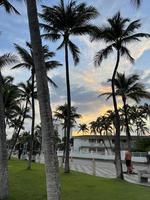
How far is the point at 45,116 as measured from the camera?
9766 millimetres

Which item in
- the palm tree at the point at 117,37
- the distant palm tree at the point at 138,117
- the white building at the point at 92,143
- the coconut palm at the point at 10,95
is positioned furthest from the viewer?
the white building at the point at 92,143

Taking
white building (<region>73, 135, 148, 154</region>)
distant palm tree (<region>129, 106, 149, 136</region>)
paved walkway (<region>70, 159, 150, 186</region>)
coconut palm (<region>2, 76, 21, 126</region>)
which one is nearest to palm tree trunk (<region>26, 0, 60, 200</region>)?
paved walkway (<region>70, 159, 150, 186</region>)

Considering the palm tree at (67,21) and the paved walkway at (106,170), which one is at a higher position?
the palm tree at (67,21)

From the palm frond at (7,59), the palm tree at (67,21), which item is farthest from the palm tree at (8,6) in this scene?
the palm tree at (67,21)

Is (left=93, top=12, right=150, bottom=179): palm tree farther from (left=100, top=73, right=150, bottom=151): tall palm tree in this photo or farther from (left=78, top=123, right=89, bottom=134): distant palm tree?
(left=78, top=123, right=89, bottom=134): distant palm tree

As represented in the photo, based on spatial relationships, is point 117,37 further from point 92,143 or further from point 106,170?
point 92,143

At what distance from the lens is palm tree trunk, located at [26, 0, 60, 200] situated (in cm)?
946

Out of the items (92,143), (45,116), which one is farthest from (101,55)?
(92,143)

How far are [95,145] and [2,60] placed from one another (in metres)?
102

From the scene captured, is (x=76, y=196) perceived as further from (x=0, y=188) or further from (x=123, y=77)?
(x=123, y=77)

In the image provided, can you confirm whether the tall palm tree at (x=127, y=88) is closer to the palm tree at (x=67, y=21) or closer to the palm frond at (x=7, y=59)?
the palm tree at (x=67, y=21)

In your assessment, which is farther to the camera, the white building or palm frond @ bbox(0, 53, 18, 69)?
the white building

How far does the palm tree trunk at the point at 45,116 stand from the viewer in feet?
31.0

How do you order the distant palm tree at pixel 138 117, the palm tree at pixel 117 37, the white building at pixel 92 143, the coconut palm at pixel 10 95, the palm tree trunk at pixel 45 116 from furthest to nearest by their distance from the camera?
1. the white building at pixel 92 143
2. the distant palm tree at pixel 138 117
3. the coconut palm at pixel 10 95
4. the palm tree at pixel 117 37
5. the palm tree trunk at pixel 45 116
